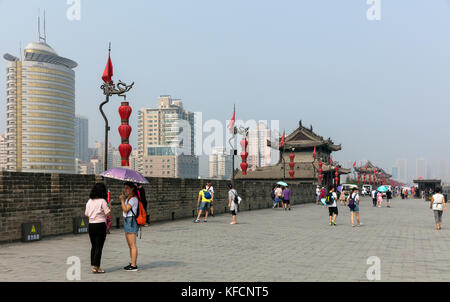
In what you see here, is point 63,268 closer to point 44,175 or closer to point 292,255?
point 292,255

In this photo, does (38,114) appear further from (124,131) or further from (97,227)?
(97,227)

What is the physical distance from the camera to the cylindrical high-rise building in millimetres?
114688

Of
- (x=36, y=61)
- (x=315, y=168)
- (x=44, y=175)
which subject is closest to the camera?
(x=44, y=175)

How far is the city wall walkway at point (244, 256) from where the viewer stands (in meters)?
7.49

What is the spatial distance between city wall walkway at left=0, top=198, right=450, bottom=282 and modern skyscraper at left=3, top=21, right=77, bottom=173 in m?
108

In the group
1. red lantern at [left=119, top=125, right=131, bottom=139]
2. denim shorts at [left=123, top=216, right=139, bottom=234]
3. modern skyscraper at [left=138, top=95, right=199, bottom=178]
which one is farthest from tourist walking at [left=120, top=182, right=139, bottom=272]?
modern skyscraper at [left=138, top=95, right=199, bottom=178]

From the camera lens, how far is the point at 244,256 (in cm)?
970

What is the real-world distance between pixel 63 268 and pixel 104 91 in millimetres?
8781

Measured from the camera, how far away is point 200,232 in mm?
14898

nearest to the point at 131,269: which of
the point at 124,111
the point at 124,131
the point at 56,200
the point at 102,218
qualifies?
the point at 102,218

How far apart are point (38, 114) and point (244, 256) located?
385 feet

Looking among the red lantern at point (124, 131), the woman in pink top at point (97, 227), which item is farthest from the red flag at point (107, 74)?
the woman in pink top at point (97, 227)

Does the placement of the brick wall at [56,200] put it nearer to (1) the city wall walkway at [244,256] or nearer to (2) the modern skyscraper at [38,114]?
(1) the city wall walkway at [244,256]
